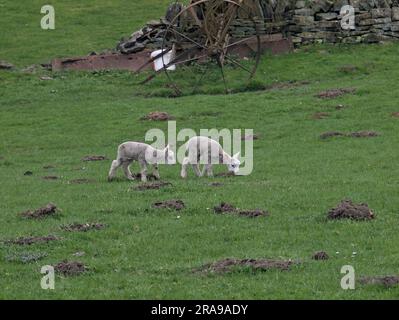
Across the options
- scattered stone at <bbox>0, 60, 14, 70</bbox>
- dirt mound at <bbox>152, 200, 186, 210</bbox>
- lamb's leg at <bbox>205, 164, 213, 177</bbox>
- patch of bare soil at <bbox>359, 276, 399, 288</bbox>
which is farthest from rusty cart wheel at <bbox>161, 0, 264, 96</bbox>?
patch of bare soil at <bbox>359, 276, 399, 288</bbox>

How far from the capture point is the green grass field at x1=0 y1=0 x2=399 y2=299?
1579 cm

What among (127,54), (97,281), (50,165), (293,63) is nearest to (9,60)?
(127,54)

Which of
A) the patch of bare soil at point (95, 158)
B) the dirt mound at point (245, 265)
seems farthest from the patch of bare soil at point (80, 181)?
the dirt mound at point (245, 265)

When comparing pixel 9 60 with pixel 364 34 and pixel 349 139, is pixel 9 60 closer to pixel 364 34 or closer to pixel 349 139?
pixel 364 34

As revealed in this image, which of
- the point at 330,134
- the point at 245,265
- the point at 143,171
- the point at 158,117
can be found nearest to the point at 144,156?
the point at 143,171

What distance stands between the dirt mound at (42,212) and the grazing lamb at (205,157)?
5.77 metres

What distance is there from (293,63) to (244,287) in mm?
31377

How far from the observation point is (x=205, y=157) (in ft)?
86.4

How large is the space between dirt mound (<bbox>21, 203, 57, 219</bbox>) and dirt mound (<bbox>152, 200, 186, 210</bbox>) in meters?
2.22

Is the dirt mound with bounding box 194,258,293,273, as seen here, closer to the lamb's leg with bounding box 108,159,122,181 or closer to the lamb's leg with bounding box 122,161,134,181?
the lamb's leg with bounding box 108,159,122,181

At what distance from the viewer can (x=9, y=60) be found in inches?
2050

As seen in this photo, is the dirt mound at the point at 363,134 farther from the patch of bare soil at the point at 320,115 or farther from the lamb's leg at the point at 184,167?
the lamb's leg at the point at 184,167

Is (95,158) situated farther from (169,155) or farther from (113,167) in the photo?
(169,155)
